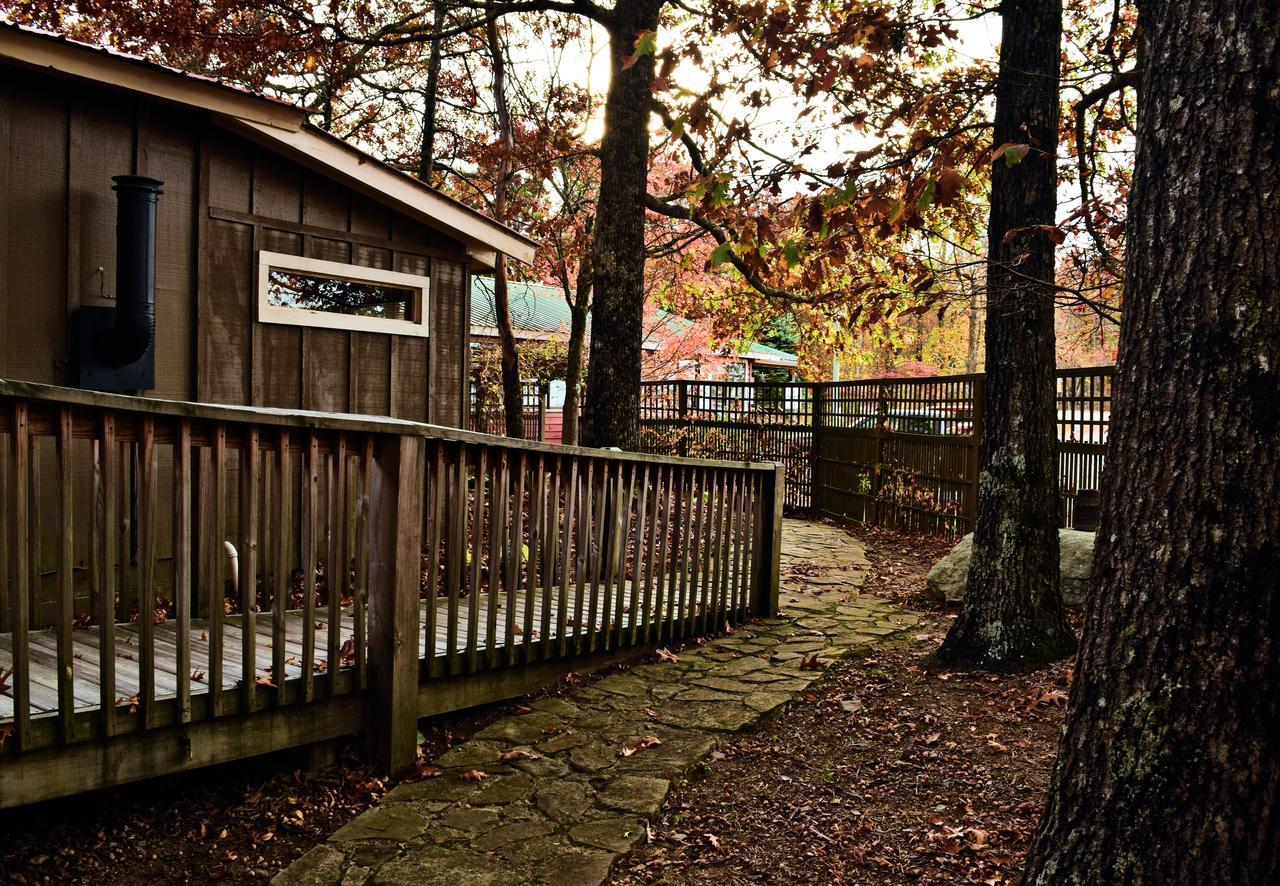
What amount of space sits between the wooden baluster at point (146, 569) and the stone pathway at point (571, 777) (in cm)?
78

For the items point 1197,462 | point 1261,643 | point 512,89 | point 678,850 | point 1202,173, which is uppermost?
point 512,89

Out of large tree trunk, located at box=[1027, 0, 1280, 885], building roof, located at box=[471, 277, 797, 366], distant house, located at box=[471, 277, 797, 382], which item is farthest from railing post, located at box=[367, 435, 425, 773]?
distant house, located at box=[471, 277, 797, 382]

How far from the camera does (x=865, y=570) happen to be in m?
9.59

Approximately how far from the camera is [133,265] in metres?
5.79

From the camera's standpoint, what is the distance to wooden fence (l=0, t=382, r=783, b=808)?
3236mm

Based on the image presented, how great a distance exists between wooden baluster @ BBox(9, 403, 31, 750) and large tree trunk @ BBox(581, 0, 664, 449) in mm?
5773

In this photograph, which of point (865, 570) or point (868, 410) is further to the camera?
point (868, 410)

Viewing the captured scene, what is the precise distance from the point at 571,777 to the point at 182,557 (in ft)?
5.89

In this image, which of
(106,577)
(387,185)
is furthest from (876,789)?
(387,185)

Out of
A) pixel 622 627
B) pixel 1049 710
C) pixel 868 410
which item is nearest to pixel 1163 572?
pixel 1049 710

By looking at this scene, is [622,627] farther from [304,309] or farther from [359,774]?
[304,309]

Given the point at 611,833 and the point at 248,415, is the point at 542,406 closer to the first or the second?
the point at 248,415

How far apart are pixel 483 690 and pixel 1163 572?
10.7ft

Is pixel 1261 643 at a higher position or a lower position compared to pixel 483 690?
higher
